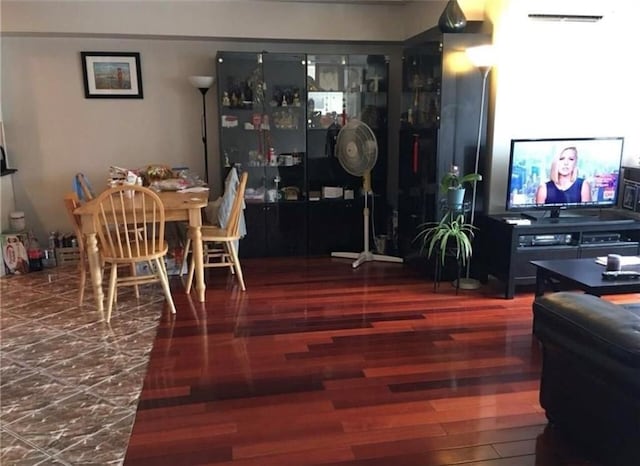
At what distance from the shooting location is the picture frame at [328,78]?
17.6 ft

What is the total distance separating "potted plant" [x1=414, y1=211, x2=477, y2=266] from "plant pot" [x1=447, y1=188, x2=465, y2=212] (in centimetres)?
10

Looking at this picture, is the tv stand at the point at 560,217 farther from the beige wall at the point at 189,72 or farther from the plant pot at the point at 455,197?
the plant pot at the point at 455,197

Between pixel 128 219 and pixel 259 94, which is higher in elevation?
pixel 259 94

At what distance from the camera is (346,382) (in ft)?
9.29

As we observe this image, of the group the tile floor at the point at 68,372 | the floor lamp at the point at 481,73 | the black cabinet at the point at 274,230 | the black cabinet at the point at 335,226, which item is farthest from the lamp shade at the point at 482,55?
the tile floor at the point at 68,372

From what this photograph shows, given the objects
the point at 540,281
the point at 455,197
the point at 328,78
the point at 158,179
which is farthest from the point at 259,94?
the point at 540,281

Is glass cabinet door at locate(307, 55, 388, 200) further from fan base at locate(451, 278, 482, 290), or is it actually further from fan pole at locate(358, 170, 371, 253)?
fan base at locate(451, 278, 482, 290)

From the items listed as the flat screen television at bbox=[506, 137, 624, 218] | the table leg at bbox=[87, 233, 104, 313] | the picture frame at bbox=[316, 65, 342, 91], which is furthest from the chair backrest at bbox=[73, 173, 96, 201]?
the flat screen television at bbox=[506, 137, 624, 218]

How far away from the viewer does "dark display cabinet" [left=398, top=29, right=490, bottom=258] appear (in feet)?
14.0

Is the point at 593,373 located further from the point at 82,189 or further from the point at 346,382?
the point at 82,189

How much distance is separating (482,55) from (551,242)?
1504mm

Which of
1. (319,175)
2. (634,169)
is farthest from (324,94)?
(634,169)

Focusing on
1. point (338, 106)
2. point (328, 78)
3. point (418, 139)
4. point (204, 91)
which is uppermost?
point (328, 78)

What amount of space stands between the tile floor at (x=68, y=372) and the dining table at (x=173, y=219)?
0.28m
